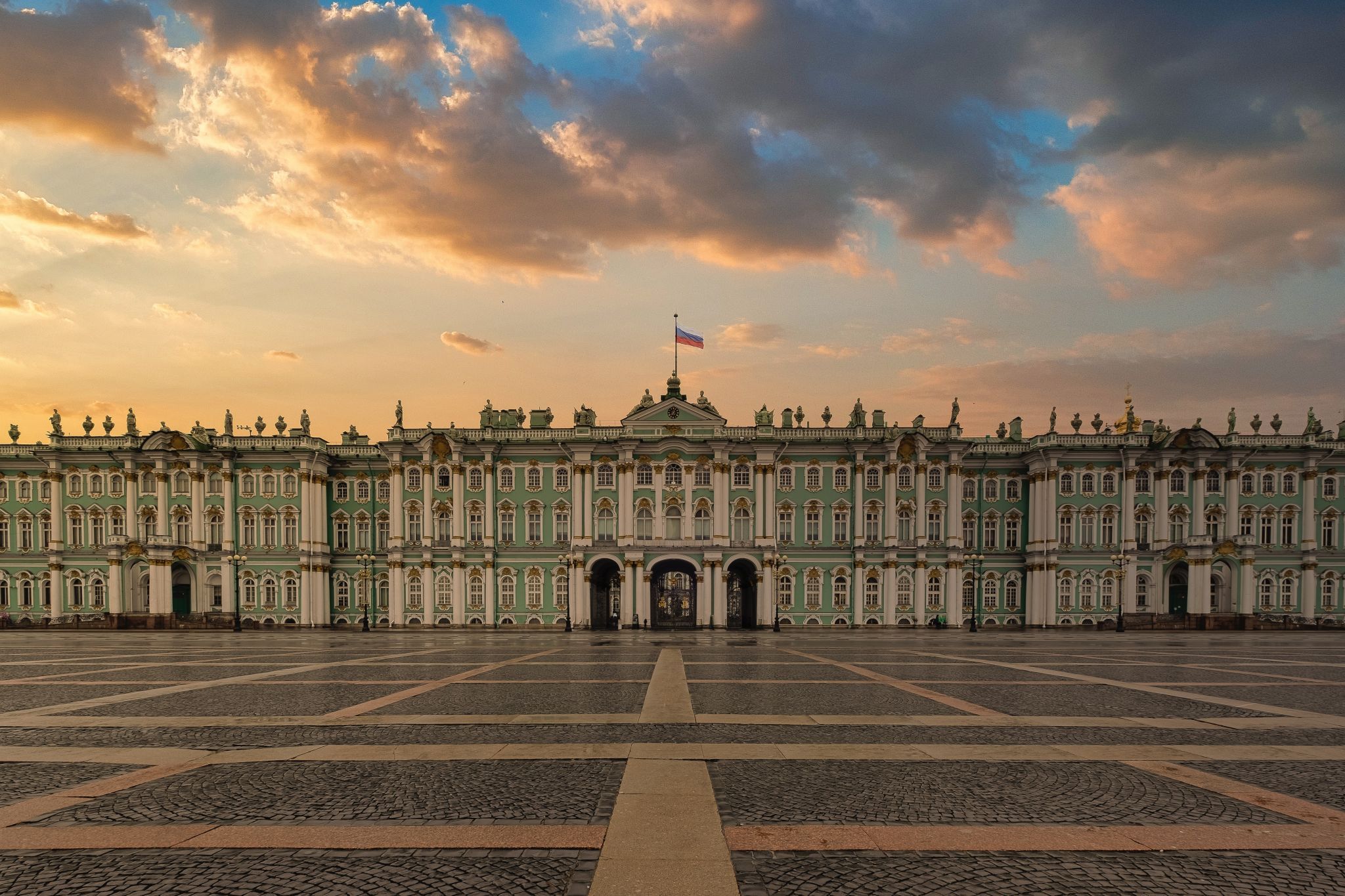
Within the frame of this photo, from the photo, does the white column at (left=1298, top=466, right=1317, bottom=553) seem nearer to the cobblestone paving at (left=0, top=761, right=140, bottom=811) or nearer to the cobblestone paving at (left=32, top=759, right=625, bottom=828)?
the cobblestone paving at (left=32, top=759, right=625, bottom=828)

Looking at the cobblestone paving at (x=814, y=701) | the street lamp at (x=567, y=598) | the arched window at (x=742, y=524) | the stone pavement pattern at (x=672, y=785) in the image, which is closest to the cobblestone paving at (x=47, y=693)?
the stone pavement pattern at (x=672, y=785)

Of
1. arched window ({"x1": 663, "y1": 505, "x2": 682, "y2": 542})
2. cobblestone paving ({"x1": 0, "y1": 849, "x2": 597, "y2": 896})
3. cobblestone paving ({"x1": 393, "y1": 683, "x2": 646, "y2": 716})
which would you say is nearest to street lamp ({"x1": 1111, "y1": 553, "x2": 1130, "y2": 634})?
arched window ({"x1": 663, "y1": 505, "x2": 682, "y2": 542})

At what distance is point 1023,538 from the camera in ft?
195

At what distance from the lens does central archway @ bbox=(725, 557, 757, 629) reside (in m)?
57.4

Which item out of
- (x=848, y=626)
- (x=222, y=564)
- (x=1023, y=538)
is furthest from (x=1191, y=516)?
(x=222, y=564)

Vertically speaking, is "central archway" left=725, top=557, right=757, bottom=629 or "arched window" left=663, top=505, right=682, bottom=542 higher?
"arched window" left=663, top=505, right=682, bottom=542

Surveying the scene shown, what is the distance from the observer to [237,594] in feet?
177

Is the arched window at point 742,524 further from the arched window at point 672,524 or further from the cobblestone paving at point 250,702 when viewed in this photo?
the cobblestone paving at point 250,702

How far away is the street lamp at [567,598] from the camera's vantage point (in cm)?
5375

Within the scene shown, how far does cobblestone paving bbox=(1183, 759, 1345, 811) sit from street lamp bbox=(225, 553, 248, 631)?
5827 centimetres

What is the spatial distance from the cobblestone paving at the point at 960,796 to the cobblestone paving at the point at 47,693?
16905 millimetres

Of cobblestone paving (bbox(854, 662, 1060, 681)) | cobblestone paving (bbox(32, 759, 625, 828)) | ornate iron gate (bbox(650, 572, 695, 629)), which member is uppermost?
cobblestone paving (bbox(32, 759, 625, 828))

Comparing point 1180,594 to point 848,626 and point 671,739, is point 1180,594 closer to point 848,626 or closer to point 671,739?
point 848,626

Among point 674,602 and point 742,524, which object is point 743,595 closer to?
point 742,524
